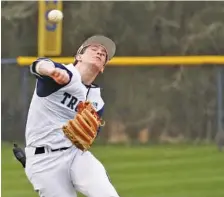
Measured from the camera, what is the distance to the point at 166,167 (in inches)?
441

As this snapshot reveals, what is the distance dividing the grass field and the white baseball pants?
347 centimetres

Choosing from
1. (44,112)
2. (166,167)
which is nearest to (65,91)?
(44,112)

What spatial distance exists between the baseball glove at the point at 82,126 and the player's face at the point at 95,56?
26 centimetres

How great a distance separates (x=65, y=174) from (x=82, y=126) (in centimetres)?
32

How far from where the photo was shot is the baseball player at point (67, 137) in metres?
5.59

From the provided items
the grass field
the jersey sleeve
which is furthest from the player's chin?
the grass field

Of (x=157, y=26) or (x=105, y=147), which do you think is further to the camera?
(x=157, y=26)

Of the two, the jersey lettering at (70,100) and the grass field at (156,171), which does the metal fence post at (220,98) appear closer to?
the grass field at (156,171)

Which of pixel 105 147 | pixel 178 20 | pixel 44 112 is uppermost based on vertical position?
pixel 178 20

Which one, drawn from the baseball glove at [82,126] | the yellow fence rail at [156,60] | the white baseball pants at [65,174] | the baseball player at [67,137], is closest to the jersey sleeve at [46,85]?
the baseball player at [67,137]

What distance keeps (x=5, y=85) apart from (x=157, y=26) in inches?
115

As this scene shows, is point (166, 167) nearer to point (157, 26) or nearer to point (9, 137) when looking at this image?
point (9, 137)

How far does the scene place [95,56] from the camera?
5680 mm

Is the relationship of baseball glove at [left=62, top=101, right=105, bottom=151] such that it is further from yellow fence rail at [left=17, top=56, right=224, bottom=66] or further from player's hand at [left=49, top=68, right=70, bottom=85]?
yellow fence rail at [left=17, top=56, right=224, bottom=66]
